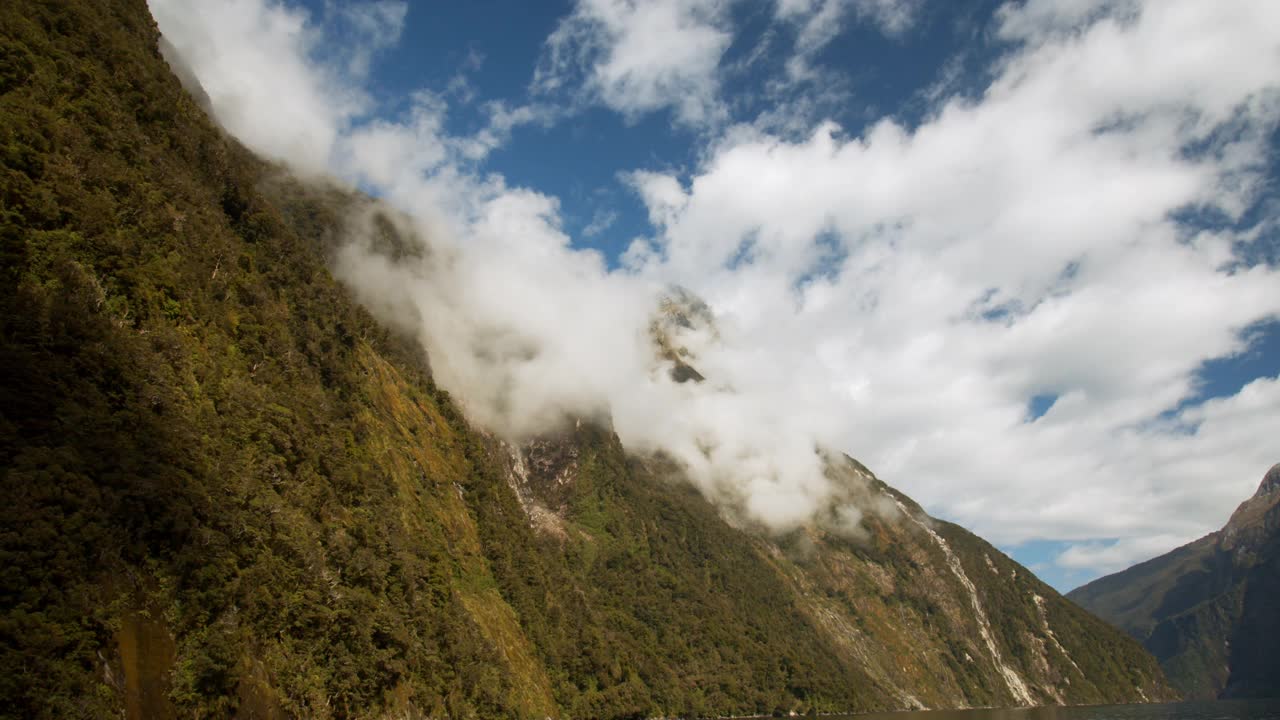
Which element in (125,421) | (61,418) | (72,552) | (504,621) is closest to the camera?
(72,552)

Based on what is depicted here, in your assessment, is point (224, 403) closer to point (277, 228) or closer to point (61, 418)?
point (61, 418)

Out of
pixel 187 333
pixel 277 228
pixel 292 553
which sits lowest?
pixel 292 553

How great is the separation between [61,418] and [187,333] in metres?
19.0

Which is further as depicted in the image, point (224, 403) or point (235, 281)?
point (235, 281)

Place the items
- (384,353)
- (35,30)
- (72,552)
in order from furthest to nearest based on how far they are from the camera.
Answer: (384,353) → (35,30) → (72,552)

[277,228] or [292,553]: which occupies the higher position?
[277,228]

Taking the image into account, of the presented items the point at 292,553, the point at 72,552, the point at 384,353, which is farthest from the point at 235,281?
the point at 384,353

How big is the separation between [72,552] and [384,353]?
10234 centimetres

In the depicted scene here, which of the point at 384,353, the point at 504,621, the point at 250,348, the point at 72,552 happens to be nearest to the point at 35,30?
the point at 250,348

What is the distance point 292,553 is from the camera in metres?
62.6

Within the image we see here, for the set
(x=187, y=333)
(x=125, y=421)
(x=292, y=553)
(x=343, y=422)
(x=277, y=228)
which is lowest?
(x=292, y=553)

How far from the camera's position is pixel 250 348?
7288 cm

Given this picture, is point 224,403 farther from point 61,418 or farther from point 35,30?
point 35,30

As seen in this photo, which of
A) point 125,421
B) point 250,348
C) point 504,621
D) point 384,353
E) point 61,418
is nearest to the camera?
point 61,418
